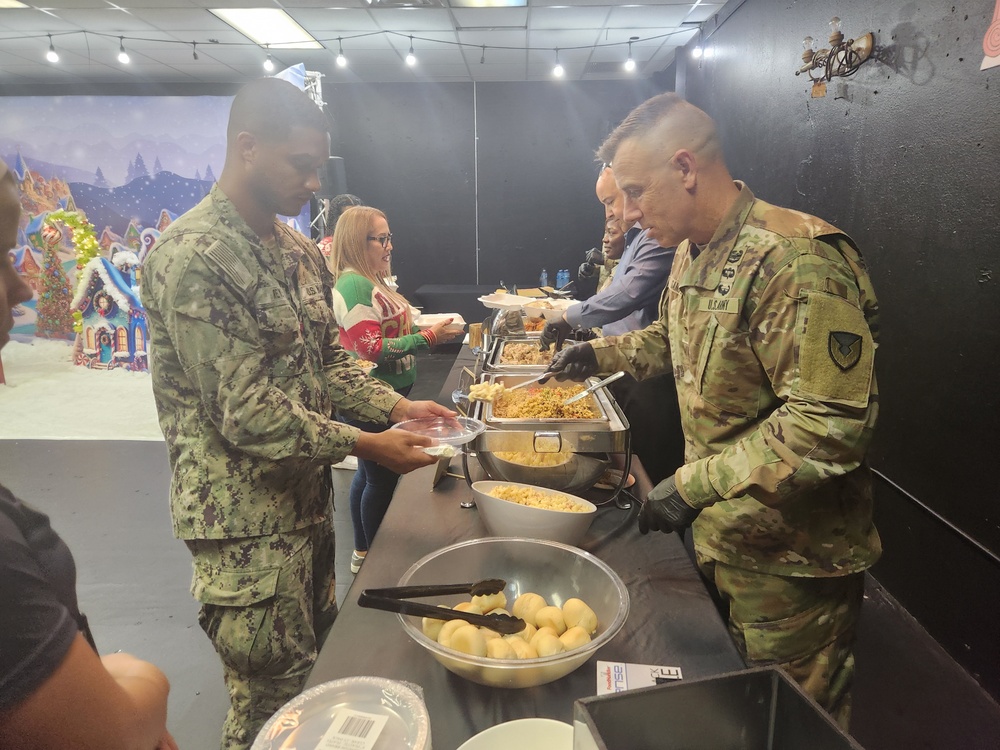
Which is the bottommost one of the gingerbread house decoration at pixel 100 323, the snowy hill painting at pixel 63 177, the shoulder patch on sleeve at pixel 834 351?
the shoulder patch on sleeve at pixel 834 351

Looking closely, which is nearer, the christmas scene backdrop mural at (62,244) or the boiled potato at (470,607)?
the christmas scene backdrop mural at (62,244)

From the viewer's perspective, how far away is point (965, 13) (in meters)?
1.99

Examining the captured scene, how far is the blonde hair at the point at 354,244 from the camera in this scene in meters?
2.77

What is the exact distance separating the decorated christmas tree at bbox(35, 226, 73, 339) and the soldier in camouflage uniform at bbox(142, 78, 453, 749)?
69 centimetres

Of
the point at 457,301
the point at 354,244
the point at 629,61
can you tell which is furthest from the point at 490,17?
the point at 354,244

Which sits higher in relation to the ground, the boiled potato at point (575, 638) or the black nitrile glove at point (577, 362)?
the black nitrile glove at point (577, 362)

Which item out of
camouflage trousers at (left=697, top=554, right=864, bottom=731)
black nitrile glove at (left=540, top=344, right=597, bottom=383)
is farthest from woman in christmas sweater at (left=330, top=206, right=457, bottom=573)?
camouflage trousers at (left=697, top=554, right=864, bottom=731)

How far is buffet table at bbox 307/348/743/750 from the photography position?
87 centimetres

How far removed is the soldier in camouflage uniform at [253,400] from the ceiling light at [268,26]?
3.97 metres

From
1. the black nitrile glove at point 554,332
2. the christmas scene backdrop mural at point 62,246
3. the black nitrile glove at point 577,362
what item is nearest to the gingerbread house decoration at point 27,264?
the christmas scene backdrop mural at point 62,246

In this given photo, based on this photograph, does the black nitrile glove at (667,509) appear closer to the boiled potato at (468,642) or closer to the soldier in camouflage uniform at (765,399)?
the soldier in camouflage uniform at (765,399)

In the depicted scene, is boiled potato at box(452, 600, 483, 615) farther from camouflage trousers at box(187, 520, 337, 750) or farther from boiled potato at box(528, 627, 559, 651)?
camouflage trousers at box(187, 520, 337, 750)

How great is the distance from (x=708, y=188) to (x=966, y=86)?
4.56 feet

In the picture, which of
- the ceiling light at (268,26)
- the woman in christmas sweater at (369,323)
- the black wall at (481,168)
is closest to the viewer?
the woman in christmas sweater at (369,323)
